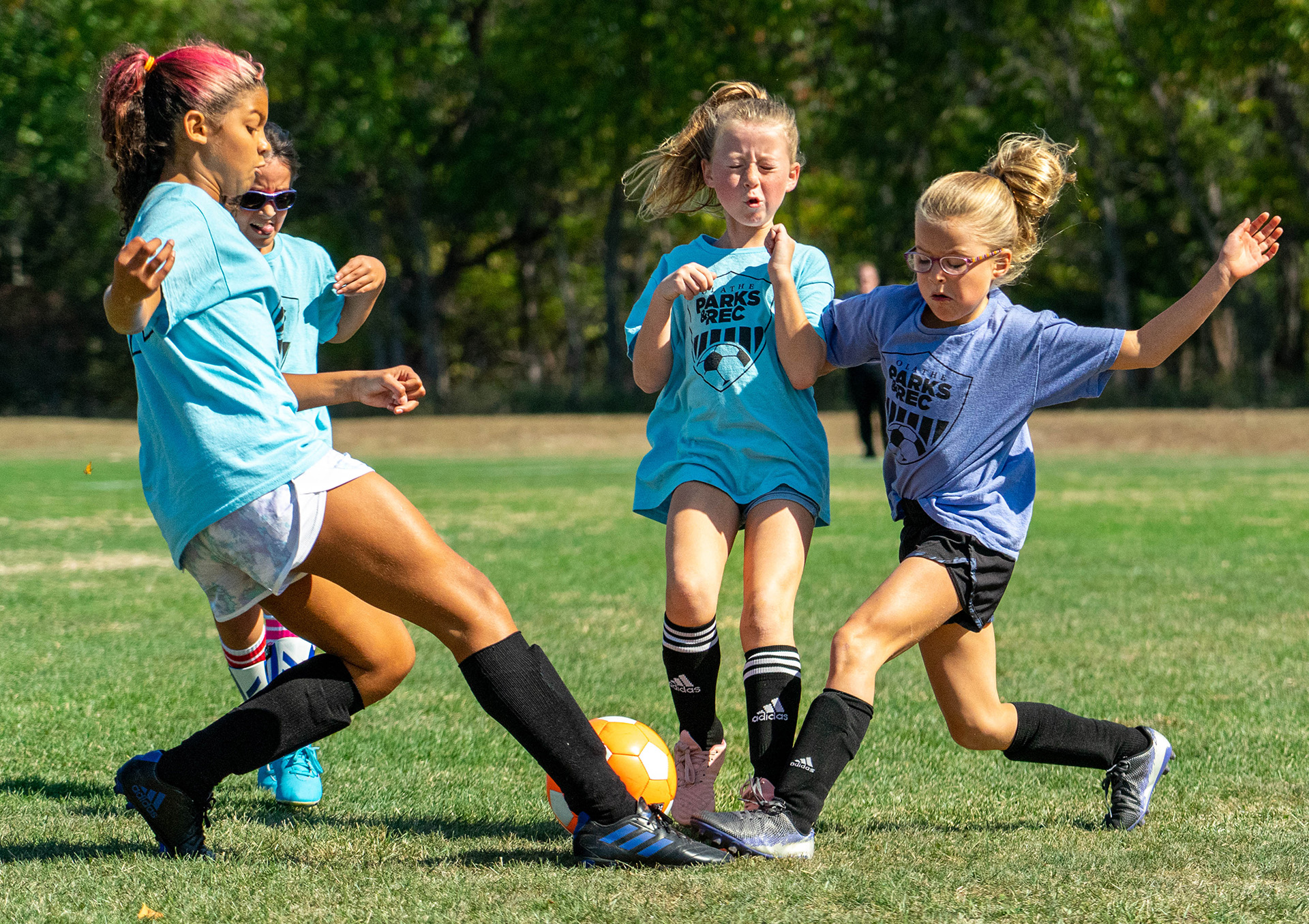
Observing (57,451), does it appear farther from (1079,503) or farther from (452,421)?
(1079,503)

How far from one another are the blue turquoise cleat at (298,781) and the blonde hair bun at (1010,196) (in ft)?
8.43

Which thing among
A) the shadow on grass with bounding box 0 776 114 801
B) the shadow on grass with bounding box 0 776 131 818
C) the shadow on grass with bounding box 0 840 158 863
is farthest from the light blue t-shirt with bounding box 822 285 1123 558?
the shadow on grass with bounding box 0 776 114 801

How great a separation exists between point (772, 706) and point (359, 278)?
192 cm

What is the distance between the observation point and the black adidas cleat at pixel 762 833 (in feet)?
11.7

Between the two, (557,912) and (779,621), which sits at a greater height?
(779,621)

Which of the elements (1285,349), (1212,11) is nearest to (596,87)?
(1212,11)

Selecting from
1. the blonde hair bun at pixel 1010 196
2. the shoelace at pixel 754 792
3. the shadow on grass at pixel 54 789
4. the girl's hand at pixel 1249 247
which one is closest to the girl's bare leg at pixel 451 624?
the shoelace at pixel 754 792

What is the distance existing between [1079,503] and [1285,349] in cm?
2718

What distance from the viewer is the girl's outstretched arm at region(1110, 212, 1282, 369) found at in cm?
373

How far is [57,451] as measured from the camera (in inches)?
1043

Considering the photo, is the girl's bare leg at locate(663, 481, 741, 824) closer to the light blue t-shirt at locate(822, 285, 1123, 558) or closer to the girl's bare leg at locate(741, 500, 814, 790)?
the girl's bare leg at locate(741, 500, 814, 790)

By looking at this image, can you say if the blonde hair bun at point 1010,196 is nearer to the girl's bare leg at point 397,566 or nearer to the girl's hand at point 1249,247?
the girl's hand at point 1249,247

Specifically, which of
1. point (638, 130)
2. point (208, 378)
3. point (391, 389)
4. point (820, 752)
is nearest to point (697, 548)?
point (820, 752)

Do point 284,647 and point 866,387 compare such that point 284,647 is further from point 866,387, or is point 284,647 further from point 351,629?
point 866,387
